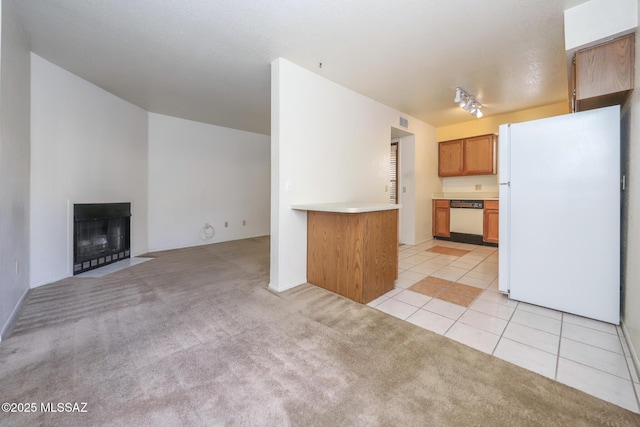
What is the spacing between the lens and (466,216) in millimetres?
5027

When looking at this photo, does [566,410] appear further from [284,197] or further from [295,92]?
[295,92]

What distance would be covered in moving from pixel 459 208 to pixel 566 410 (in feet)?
14.5

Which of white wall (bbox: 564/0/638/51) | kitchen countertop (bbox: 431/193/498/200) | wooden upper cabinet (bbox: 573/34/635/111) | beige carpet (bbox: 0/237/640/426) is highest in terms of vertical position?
white wall (bbox: 564/0/638/51)

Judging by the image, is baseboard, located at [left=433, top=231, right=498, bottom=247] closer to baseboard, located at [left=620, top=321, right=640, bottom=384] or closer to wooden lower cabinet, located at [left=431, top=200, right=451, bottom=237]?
wooden lower cabinet, located at [left=431, top=200, right=451, bottom=237]

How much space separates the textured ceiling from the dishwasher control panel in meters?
1.91

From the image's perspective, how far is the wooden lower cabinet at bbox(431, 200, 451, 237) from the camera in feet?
17.3

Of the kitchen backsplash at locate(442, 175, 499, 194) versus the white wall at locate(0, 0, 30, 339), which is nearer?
the white wall at locate(0, 0, 30, 339)

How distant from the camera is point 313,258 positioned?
281cm

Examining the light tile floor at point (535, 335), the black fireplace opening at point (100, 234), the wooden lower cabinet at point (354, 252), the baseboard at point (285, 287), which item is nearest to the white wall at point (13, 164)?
the black fireplace opening at point (100, 234)

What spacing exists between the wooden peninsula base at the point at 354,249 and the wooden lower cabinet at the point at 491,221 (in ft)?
9.98

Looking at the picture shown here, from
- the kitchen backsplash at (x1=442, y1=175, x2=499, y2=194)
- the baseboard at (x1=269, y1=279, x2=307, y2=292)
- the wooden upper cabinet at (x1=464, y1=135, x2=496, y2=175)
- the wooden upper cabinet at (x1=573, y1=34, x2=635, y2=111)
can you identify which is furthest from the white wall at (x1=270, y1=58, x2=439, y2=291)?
the kitchen backsplash at (x1=442, y1=175, x2=499, y2=194)

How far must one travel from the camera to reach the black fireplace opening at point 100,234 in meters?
3.14

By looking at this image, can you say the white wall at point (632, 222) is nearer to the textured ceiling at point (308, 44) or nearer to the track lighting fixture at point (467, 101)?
the textured ceiling at point (308, 44)

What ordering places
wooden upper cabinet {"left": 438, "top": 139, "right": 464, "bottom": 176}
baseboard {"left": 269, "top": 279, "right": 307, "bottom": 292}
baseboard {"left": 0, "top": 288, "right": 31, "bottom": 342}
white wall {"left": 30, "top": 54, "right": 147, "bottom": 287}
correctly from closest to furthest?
baseboard {"left": 0, "top": 288, "right": 31, "bottom": 342} → baseboard {"left": 269, "top": 279, "right": 307, "bottom": 292} → white wall {"left": 30, "top": 54, "right": 147, "bottom": 287} → wooden upper cabinet {"left": 438, "top": 139, "right": 464, "bottom": 176}
